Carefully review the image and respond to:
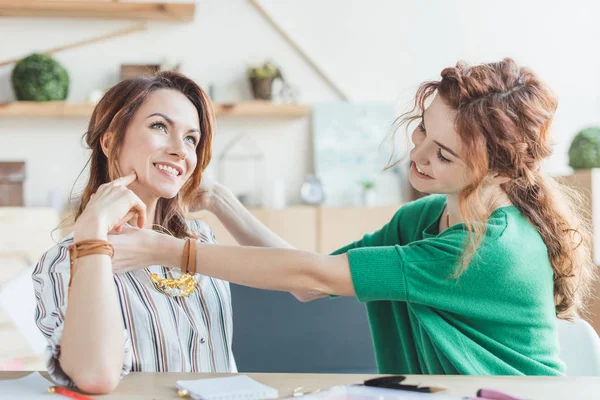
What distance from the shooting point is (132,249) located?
1.41 metres

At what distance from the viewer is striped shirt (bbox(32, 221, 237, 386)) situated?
4.62ft

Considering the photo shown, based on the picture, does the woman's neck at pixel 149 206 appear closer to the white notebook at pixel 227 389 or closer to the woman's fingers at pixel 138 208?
the woman's fingers at pixel 138 208

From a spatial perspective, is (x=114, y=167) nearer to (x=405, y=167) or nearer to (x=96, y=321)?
(x=96, y=321)

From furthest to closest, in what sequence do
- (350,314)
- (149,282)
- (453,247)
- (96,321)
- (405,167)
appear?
(405,167) < (350,314) < (149,282) < (453,247) < (96,321)

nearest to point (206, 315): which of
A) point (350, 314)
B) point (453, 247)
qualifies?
point (453, 247)

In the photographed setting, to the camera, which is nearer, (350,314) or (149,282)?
(149,282)

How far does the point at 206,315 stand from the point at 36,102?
2.97 metres

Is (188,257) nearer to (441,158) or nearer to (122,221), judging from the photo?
(122,221)

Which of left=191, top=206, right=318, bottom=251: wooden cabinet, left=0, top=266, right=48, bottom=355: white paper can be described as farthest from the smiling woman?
left=191, top=206, right=318, bottom=251: wooden cabinet

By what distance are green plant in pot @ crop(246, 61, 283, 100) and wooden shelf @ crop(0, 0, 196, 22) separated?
497 millimetres

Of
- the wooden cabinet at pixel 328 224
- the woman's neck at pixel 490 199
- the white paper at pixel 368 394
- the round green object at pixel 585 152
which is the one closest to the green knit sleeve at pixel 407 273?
the woman's neck at pixel 490 199

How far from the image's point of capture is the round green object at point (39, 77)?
164 inches

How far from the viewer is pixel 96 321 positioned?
47.5 inches

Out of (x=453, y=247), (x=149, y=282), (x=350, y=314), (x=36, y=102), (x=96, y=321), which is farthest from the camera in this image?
(x=36, y=102)
